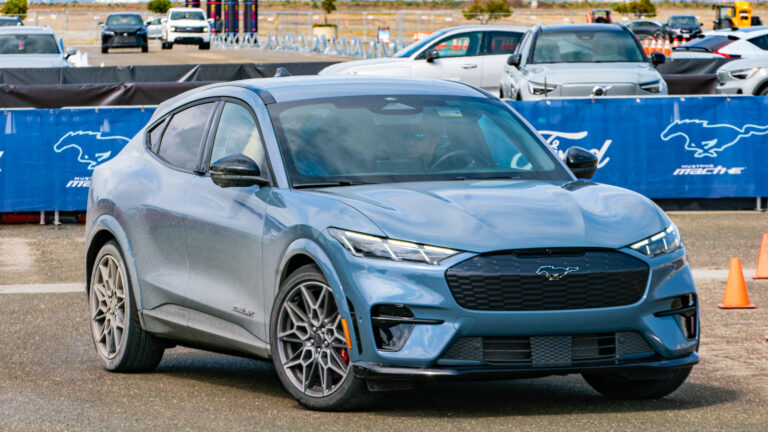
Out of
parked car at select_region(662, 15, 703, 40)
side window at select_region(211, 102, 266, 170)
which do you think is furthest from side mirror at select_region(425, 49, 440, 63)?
parked car at select_region(662, 15, 703, 40)

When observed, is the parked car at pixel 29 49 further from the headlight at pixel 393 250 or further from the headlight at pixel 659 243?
the headlight at pixel 659 243

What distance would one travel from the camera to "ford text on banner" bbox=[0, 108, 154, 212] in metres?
16.5

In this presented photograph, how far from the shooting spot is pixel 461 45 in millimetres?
25047

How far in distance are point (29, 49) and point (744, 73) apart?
47.5ft

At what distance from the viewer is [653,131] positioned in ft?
57.1

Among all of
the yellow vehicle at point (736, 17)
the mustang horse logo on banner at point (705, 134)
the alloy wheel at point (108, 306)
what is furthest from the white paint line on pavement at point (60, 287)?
the yellow vehicle at point (736, 17)

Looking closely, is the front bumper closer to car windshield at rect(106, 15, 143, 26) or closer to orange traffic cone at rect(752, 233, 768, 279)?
orange traffic cone at rect(752, 233, 768, 279)

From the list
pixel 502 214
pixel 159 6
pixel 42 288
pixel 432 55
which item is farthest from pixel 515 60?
pixel 159 6

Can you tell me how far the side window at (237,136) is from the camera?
6949 millimetres

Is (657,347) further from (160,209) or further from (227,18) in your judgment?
(227,18)

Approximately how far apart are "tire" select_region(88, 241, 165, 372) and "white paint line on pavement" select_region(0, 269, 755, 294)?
11.0 feet

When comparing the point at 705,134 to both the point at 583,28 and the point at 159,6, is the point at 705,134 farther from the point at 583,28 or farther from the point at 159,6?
the point at 159,6

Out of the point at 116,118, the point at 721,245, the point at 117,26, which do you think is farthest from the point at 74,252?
the point at 117,26

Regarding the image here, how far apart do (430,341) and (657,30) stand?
57691 millimetres
